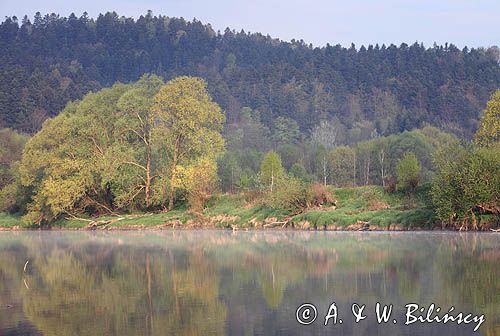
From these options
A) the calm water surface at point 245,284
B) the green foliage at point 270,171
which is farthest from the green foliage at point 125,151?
the calm water surface at point 245,284

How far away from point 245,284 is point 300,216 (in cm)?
2634

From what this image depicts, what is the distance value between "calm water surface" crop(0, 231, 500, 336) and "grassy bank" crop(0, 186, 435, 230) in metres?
5.30

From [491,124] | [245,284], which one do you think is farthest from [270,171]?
[245,284]

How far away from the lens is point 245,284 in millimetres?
24078

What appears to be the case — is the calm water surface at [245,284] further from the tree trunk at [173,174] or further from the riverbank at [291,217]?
the tree trunk at [173,174]

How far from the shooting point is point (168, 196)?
6094 centimetres

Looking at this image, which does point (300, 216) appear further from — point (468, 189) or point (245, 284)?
point (245, 284)

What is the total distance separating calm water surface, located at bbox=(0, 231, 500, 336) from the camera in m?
17.6

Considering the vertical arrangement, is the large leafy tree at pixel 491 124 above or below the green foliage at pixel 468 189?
above

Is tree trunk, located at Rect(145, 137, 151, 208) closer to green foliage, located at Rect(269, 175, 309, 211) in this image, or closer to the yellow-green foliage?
the yellow-green foliage

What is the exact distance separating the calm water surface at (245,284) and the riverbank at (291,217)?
5.23 metres

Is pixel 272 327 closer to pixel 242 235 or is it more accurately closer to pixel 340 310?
pixel 340 310

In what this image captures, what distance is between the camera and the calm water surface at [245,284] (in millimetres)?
17578

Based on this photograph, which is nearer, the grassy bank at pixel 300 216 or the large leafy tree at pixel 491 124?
the grassy bank at pixel 300 216
